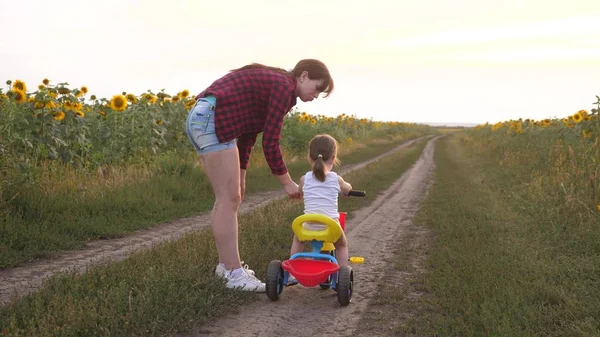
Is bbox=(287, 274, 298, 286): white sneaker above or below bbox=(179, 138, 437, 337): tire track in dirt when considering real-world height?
above

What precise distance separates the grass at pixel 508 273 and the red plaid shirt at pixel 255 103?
1.84 metres

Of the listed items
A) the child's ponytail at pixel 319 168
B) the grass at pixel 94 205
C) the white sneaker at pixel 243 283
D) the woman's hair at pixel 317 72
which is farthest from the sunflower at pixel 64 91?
the child's ponytail at pixel 319 168

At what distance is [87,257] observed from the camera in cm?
603

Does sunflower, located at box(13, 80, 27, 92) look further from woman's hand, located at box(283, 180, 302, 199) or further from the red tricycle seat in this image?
the red tricycle seat

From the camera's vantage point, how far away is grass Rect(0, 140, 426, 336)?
367cm

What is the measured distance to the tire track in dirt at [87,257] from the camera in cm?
490

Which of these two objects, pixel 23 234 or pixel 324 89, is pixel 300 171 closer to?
pixel 23 234

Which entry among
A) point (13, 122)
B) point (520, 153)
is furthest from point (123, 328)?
point (520, 153)

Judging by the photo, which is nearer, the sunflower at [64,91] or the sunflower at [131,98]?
the sunflower at [64,91]

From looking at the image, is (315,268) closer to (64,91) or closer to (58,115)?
(58,115)

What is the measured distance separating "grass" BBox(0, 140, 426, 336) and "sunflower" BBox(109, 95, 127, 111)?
590 cm

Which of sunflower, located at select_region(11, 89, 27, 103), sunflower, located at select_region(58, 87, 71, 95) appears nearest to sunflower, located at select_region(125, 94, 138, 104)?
sunflower, located at select_region(58, 87, 71, 95)

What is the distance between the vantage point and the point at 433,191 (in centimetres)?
1202

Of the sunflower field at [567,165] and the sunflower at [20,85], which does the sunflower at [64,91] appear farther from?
the sunflower field at [567,165]
